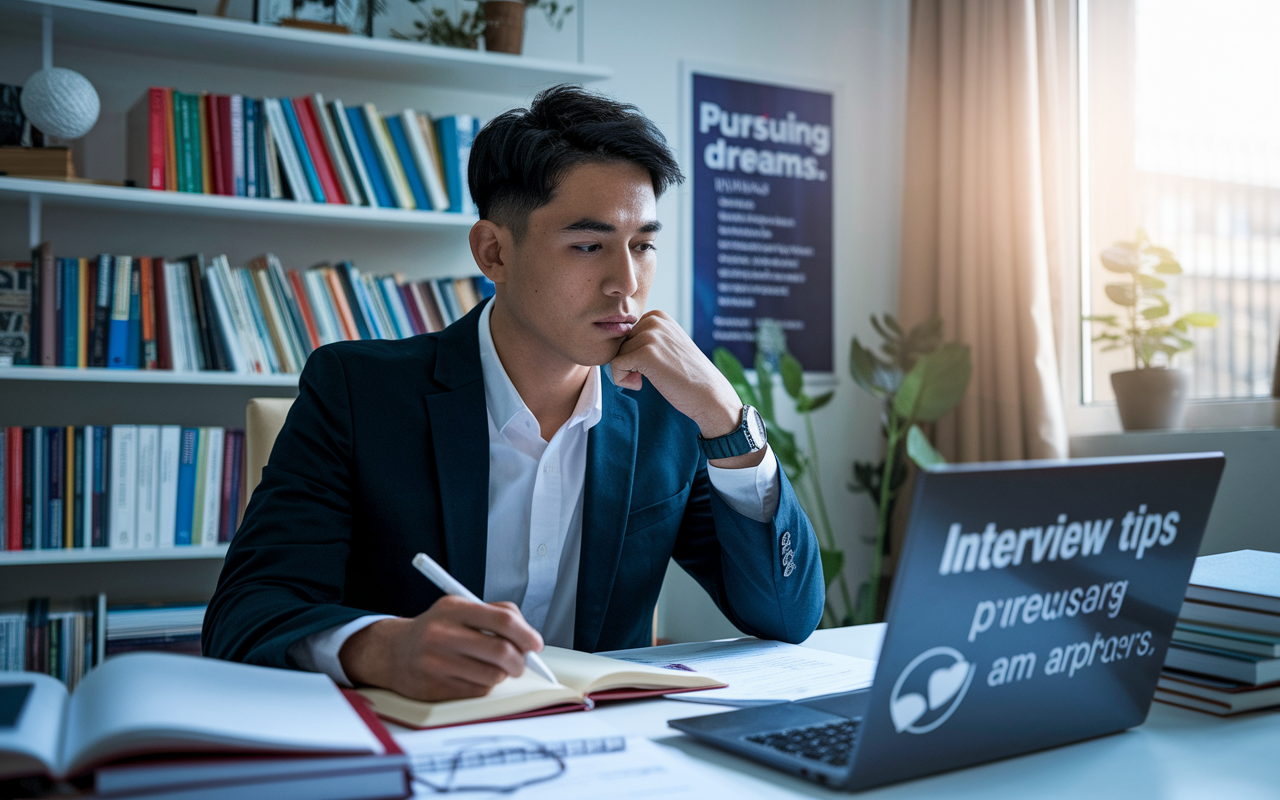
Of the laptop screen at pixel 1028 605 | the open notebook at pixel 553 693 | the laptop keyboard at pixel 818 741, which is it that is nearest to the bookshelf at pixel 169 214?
the open notebook at pixel 553 693

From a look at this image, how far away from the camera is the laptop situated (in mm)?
619

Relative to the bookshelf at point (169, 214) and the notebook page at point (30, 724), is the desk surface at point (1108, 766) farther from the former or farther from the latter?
the bookshelf at point (169, 214)

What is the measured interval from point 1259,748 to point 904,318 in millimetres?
2539

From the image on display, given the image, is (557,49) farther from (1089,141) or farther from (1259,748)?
(1259,748)

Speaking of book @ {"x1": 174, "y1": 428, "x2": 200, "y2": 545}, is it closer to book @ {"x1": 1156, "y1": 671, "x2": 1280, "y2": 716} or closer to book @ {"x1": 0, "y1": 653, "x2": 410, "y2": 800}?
book @ {"x1": 0, "y1": 653, "x2": 410, "y2": 800}

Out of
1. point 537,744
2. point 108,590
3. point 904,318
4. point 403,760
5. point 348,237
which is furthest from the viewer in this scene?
point 904,318

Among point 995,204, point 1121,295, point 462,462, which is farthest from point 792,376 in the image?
point 462,462

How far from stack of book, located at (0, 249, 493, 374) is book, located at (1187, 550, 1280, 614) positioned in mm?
1767

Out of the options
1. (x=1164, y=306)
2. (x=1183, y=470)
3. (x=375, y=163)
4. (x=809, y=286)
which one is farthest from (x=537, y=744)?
(x=809, y=286)

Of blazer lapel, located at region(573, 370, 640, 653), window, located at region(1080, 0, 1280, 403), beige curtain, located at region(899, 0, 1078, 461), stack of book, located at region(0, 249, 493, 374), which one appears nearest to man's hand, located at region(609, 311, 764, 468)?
blazer lapel, located at region(573, 370, 640, 653)

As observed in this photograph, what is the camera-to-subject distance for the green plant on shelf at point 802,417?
286cm

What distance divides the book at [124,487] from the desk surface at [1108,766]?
66.7 inches

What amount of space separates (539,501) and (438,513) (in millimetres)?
135

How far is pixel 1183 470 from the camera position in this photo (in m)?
0.73
